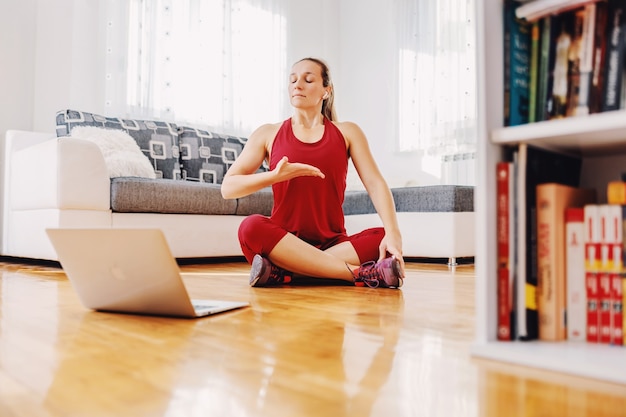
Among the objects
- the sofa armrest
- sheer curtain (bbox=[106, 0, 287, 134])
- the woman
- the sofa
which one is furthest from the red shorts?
sheer curtain (bbox=[106, 0, 287, 134])

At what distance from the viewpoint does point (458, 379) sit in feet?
2.30

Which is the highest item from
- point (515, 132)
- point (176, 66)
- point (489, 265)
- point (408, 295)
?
point (176, 66)

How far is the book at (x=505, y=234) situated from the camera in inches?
33.0

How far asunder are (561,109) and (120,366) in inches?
28.4

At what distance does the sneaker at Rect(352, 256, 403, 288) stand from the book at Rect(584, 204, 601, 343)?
0.91 metres

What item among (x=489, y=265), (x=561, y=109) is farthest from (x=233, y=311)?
(x=561, y=109)

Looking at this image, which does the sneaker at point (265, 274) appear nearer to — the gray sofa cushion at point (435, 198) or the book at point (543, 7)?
the book at point (543, 7)

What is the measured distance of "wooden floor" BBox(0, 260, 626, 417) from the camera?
590 mm

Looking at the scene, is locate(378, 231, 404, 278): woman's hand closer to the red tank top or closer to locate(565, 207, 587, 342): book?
the red tank top

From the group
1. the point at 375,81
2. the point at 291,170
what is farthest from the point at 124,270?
the point at 375,81

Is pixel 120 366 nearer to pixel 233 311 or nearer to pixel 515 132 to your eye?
pixel 233 311

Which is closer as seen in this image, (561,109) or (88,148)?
(561,109)

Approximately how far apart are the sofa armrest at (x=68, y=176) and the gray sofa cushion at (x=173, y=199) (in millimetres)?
74

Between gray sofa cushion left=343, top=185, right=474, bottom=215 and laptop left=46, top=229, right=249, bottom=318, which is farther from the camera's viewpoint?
gray sofa cushion left=343, top=185, right=474, bottom=215
